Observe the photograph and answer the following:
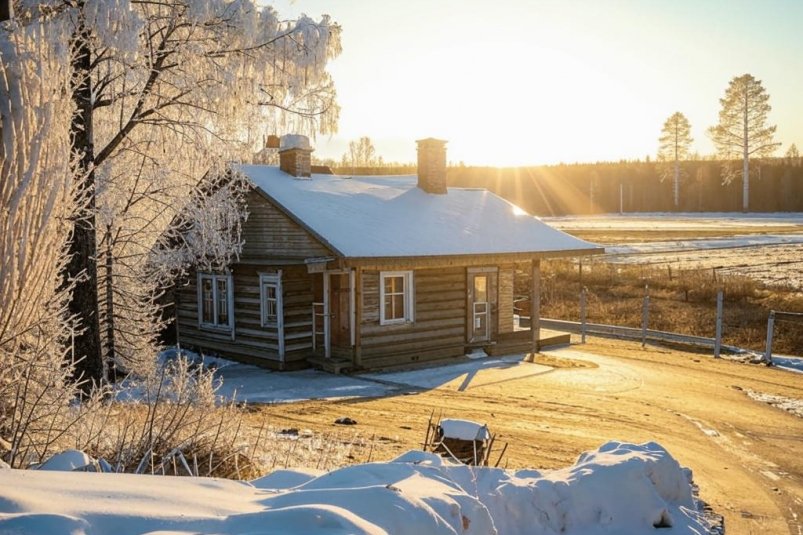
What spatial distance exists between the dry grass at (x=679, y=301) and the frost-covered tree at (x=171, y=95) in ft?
59.7

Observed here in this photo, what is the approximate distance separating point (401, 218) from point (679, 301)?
48.9 feet

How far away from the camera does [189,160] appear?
11.7 metres

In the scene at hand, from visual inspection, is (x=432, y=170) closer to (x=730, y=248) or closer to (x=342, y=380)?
(x=342, y=380)

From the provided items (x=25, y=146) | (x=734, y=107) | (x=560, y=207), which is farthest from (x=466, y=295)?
(x=560, y=207)

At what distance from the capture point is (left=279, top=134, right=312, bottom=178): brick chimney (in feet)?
72.3

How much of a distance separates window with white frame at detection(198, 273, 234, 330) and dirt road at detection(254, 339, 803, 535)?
729 cm

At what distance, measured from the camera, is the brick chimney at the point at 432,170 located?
78.2ft

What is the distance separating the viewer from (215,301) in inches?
818

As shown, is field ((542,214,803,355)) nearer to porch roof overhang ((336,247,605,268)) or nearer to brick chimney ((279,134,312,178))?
porch roof overhang ((336,247,605,268))

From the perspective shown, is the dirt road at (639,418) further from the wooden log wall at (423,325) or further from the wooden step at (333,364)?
the wooden step at (333,364)

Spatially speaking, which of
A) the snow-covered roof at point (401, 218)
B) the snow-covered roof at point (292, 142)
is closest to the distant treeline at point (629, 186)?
the snow-covered roof at point (401, 218)

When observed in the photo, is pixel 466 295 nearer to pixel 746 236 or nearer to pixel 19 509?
pixel 19 509

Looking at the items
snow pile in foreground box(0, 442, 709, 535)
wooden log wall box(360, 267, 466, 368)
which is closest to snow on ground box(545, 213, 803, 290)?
wooden log wall box(360, 267, 466, 368)

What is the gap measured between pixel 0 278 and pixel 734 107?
239 ft
